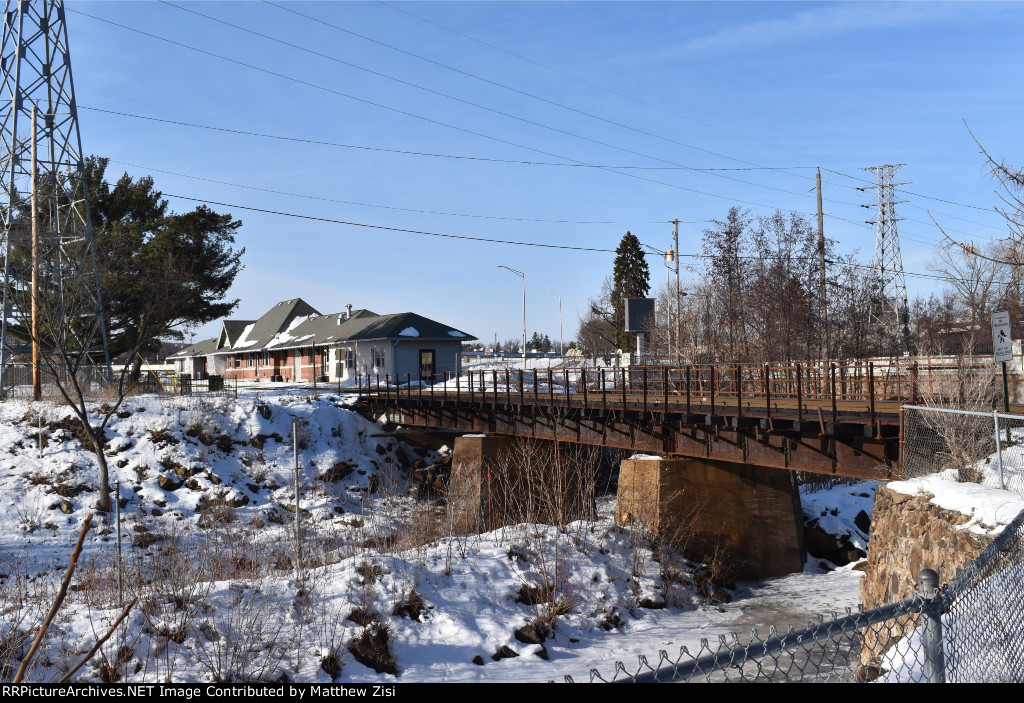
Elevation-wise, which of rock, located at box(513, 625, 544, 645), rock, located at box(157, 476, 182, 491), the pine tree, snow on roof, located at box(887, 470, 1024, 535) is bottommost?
rock, located at box(513, 625, 544, 645)

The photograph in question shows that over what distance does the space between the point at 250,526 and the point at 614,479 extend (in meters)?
20.1

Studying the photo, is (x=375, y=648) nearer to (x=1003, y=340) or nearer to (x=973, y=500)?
(x=973, y=500)

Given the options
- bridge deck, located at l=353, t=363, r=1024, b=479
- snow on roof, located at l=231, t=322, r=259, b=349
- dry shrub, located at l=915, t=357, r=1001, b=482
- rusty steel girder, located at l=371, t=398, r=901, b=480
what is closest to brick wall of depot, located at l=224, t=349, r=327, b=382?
snow on roof, located at l=231, t=322, r=259, b=349

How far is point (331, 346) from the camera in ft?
196

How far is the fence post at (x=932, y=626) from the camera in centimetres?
348

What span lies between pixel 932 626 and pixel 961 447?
553 inches

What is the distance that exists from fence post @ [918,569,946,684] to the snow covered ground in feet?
14.5

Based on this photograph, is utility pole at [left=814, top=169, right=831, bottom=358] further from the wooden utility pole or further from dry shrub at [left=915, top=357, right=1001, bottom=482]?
the wooden utility pole

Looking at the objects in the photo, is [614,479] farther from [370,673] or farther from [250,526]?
[370,673]

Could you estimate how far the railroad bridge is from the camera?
17.3m

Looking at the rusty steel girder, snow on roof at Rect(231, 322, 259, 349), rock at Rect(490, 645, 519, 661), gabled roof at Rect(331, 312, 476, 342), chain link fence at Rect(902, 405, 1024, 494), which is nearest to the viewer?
rock at Rect(490, 645, 519, 661)

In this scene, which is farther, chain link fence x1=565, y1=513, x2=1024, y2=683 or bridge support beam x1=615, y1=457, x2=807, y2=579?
bridge support beam x1=615, y1=457, x2=807, y2=579

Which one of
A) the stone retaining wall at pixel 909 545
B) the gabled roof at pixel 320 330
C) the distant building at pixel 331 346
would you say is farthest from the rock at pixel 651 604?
the gabled roof at pixel 320 330

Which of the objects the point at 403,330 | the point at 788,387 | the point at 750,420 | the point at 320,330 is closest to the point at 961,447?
the point at 750,420
